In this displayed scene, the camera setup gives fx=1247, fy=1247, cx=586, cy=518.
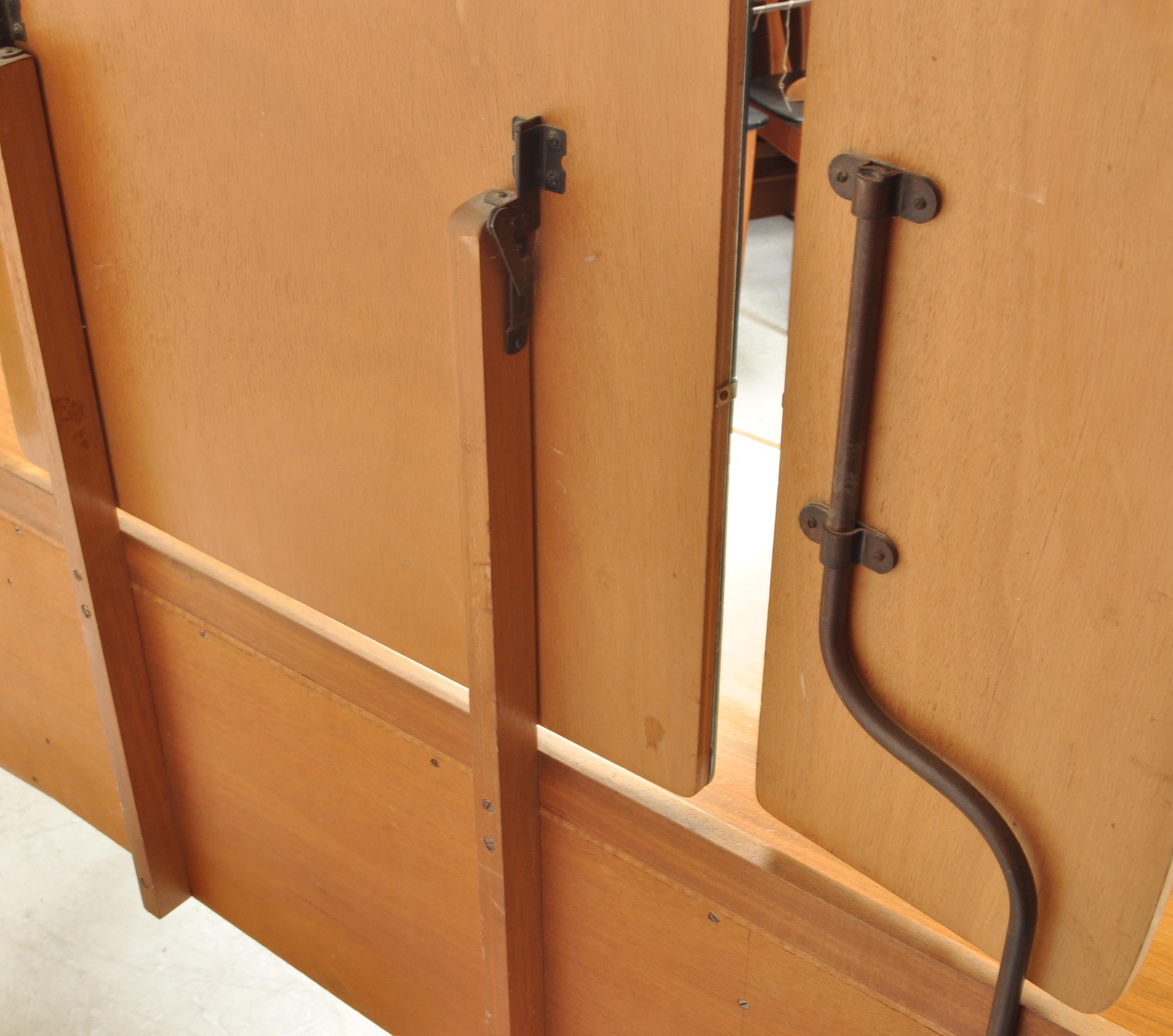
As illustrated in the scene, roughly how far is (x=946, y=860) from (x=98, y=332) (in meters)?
1.08

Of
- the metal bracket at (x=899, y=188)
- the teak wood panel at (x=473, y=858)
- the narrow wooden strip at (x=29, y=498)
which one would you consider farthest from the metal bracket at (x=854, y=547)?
the narrow wooden strip at (x=29, y=498)

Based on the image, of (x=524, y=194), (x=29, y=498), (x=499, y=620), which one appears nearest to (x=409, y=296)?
(x=524, y=194)

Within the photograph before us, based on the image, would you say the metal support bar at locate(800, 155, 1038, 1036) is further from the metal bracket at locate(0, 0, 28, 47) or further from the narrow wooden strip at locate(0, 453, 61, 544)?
the narrow wooden strip at locate(0, 453, 61, 544)

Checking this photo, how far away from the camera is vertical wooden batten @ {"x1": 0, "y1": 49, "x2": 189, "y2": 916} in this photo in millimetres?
1320

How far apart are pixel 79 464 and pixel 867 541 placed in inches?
40.0

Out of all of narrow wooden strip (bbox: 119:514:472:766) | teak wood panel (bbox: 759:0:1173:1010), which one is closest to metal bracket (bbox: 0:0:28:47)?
narrow wooden strip (bbox: 119:514:472:766)

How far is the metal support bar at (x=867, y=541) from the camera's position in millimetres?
782

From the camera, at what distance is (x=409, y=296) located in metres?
1.09

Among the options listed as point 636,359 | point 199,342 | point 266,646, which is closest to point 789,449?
point 636,359

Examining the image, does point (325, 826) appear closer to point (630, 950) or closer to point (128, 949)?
point (630, 950)

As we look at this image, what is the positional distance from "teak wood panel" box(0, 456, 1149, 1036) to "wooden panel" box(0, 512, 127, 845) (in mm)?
84

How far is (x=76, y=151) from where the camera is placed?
1312mm

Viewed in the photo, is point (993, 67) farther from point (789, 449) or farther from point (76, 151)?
point (76, 151)

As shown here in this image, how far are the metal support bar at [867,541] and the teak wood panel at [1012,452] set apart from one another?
1 centimetres
